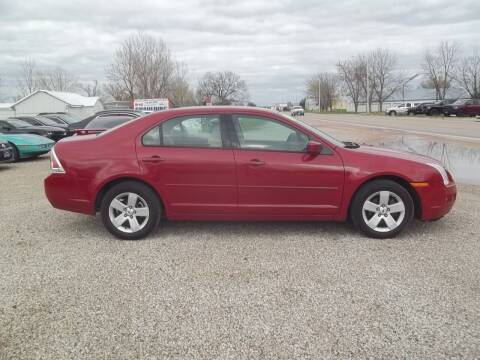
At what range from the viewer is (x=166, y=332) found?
105 inches

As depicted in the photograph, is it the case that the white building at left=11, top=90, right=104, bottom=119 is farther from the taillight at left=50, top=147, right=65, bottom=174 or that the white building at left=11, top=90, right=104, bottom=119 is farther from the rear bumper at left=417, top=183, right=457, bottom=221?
the rear bumper at left=417, top=183, right=457, bottom=221

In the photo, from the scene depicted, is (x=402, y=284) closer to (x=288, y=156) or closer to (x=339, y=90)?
(x=288, y=156)

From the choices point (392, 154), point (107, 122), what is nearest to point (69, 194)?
point (392, 154)

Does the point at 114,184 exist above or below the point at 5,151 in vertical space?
below

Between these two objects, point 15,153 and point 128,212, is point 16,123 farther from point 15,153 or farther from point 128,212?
point 128,212

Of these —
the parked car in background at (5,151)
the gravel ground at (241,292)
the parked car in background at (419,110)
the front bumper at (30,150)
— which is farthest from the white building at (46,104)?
the gravel ground at (241,292)

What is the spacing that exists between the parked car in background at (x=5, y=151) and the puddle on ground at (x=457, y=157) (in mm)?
10352

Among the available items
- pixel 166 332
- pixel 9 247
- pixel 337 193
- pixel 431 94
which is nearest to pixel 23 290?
pixel 9 247

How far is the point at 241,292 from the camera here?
3.20m

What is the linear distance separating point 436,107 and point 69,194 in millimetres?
42156

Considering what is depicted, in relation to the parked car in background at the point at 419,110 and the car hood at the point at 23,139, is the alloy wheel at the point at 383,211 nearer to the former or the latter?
the car hood at the point at 23,139

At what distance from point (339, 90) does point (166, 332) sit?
326ft

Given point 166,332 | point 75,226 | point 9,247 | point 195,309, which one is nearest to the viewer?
point 166,332

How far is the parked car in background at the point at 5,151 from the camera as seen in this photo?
10362 mm
